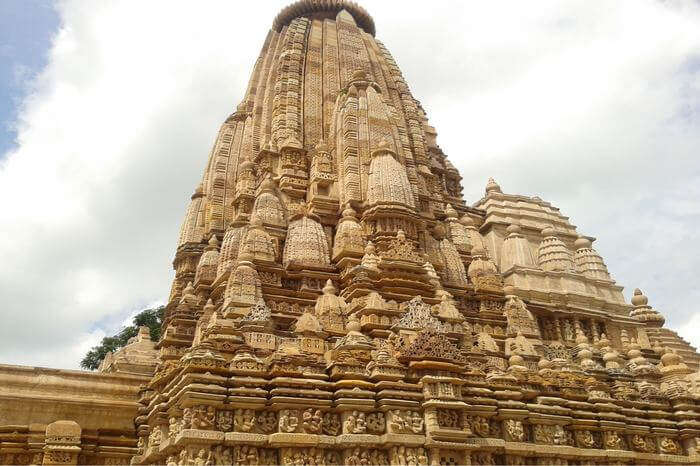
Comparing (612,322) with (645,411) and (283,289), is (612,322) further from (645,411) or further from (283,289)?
(283,289)

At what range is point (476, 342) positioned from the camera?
17.6m

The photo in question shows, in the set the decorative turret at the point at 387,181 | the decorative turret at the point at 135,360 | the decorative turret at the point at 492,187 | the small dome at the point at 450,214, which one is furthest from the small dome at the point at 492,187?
the decorative turret at the point at 135,360

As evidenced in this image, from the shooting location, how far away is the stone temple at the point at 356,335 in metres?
10.8

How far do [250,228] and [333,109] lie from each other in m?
8.13

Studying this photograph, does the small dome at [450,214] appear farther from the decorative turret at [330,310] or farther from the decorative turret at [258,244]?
the decorative turret at [330,310]

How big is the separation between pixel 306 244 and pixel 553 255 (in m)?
12.7

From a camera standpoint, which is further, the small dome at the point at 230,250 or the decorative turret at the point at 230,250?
the small dome at the point at 230,250

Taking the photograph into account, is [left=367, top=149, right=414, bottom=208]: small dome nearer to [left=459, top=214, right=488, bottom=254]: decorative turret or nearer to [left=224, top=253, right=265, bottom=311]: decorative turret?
[left=224, top=253, right=265, bottom=311]: decorative turret

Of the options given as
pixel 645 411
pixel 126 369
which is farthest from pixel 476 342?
pixel 126 369

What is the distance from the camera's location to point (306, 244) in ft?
56.5

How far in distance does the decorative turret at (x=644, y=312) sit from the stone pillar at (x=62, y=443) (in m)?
21.6

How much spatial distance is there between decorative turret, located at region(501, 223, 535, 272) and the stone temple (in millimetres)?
93

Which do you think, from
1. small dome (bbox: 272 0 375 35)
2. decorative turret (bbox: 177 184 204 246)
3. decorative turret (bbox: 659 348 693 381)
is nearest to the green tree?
decorative turret (bbox: 177 184 204 246)

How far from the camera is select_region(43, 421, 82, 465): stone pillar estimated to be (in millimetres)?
13461
